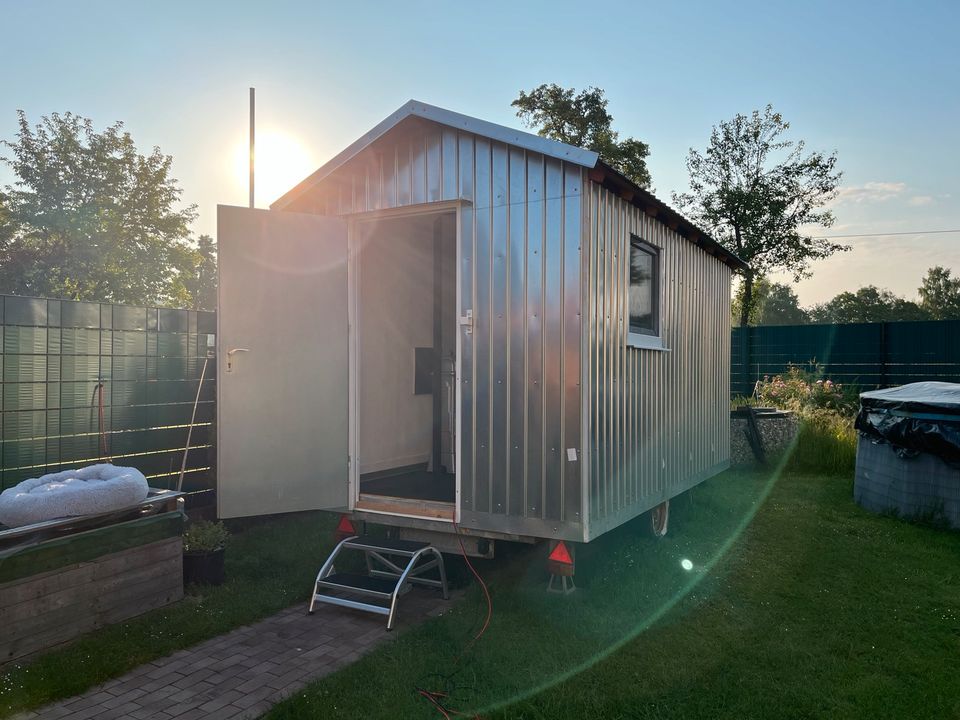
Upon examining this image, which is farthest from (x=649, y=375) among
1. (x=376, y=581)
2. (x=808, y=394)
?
(x=808, y=394)

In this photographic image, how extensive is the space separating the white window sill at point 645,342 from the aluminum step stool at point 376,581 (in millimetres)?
1865

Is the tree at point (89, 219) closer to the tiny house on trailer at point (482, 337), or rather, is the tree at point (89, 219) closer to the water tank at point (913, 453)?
the tiny house on trailer at point (482, 337)

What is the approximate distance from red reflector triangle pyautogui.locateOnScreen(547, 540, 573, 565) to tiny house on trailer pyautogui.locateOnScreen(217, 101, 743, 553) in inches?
3.9

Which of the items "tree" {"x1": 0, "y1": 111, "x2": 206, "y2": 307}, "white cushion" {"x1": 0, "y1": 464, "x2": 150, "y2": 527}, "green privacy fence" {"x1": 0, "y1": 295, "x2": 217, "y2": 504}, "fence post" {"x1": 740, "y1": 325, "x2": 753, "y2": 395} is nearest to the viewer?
"white cushion" {"x1": 0, "y1": 464, "x2": 150, "y2": 527}

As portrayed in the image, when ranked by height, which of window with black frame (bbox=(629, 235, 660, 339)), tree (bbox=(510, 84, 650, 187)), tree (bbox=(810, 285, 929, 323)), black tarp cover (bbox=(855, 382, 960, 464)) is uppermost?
tree (bbox=(510, 84, 650, 187))

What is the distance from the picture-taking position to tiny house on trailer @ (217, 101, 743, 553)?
374cm

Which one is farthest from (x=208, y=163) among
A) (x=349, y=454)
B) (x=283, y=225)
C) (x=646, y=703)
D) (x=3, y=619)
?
(x=646, y=703)

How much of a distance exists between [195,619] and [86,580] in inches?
23.8

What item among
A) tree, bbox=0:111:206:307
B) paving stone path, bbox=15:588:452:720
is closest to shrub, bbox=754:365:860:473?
paving stone path, bbox=15:588:452:720

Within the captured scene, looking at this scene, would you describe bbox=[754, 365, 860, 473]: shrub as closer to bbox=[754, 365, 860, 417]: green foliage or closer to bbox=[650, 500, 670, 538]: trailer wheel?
bbox=[754, 365, 860, 417]: green foliage

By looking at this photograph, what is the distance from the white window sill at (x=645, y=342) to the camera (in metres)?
4.44

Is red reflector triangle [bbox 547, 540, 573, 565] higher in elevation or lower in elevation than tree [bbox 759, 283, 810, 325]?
lower

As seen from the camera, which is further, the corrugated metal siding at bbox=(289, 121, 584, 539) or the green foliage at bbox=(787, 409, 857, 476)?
the green foliage at bbox=(787, 409, 857, 476)

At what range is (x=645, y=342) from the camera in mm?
4719
